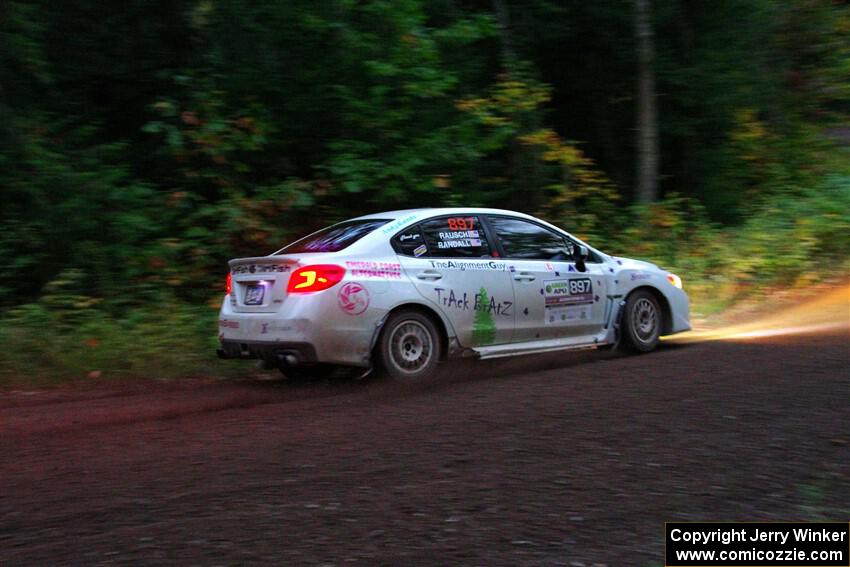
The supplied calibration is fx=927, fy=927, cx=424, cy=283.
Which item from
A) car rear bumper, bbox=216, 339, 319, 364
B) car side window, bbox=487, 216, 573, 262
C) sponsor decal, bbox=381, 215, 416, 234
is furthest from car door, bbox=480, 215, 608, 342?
car rear bumper, bbox=216, 339, 319, 364

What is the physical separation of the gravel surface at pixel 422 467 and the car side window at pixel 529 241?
154 cm

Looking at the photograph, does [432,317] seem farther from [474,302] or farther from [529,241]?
[529,241]

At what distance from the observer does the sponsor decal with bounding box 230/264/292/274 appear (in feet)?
26.9

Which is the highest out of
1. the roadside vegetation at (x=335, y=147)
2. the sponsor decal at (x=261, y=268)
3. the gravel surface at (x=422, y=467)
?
the roadside vegetation at (x=335, y=147)

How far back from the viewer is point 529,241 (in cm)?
966

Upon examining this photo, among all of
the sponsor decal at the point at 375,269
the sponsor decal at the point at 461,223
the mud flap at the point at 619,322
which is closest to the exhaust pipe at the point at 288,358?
the sponsor decal at the point at 375,269

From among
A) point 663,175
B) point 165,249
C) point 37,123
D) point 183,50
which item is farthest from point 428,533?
point 663,175

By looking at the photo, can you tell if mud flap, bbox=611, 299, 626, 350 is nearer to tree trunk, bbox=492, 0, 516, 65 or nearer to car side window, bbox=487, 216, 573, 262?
car side window, bbox=487, 216, 573, 262

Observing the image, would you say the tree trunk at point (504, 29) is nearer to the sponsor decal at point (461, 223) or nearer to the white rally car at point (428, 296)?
the white rally car at point (428, 296)

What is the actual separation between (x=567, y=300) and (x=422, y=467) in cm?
452

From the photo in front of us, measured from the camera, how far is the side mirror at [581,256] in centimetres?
984

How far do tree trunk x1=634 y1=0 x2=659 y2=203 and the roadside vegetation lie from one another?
11cm

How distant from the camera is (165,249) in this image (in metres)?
11.7

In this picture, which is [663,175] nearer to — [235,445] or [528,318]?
[528,318]
